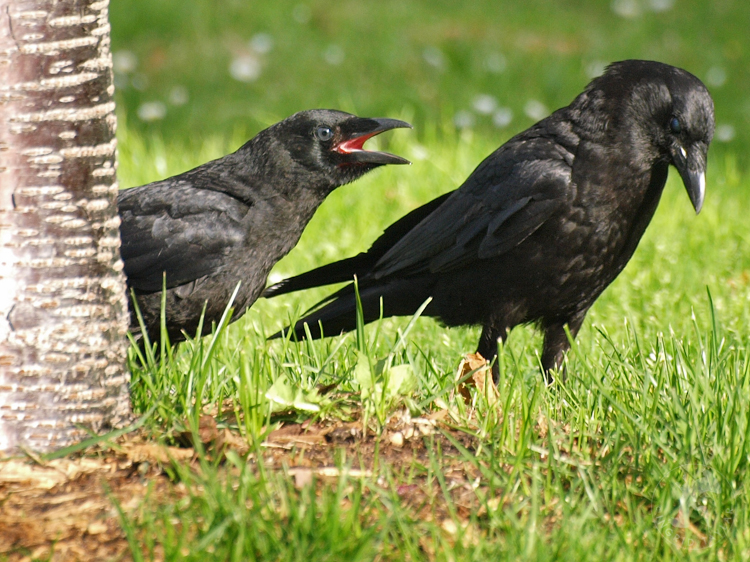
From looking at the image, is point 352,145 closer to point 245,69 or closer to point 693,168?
point 693,168

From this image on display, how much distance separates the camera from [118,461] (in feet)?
7.64

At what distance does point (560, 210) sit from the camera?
3.51m

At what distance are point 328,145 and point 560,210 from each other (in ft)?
3.33

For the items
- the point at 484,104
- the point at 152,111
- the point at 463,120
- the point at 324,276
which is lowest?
the point at 324,276

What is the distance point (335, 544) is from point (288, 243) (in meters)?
2.02

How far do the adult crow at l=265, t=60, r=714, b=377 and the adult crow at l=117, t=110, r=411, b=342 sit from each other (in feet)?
1.39

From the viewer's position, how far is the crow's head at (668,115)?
3.45 metres

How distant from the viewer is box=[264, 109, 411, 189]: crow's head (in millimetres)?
3838

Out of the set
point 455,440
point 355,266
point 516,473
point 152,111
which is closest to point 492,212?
point 355,266

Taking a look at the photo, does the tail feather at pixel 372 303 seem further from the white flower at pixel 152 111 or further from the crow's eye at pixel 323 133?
the white flower at pixel 152 111

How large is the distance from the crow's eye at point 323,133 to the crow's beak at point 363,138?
0.05m

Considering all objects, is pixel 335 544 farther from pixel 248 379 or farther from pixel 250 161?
pixel 250 161

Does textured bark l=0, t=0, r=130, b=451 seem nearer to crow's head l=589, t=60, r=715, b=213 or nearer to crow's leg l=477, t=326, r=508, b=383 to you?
crow's leg l=477, t=326, r=508, b=383

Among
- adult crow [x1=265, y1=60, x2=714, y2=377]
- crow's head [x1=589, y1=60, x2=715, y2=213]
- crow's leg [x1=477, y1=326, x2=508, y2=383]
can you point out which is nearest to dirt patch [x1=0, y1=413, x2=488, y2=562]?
adult crow [x1=265, y1=60, x2=714, y2=377]
